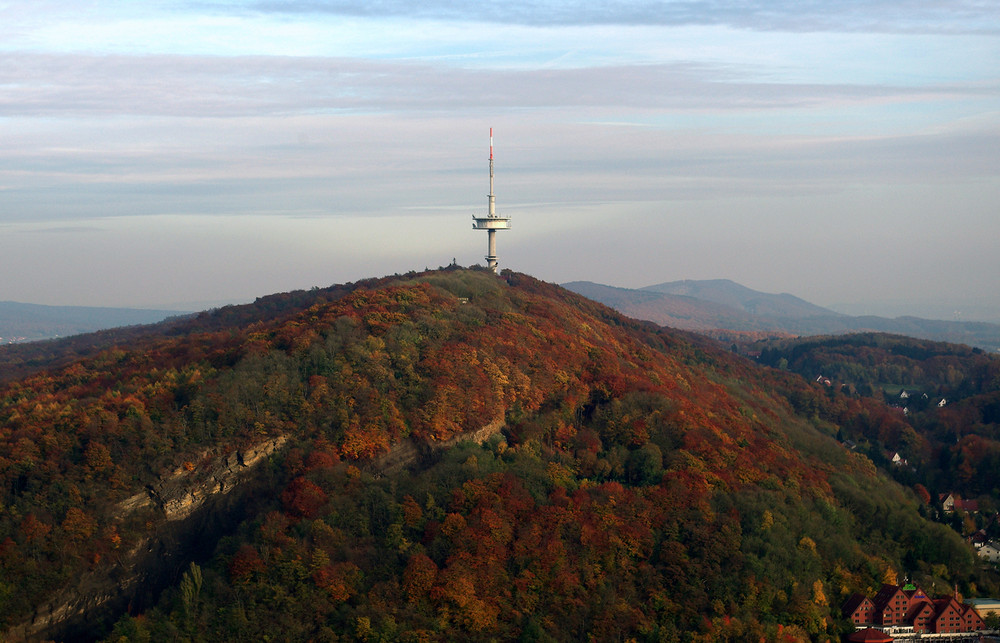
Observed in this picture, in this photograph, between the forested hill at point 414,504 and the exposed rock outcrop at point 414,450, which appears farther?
the exposed rock outcrop at point 414,450

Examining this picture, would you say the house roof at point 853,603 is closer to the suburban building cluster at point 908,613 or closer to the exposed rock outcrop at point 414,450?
the suburban building cluster at point 908,613

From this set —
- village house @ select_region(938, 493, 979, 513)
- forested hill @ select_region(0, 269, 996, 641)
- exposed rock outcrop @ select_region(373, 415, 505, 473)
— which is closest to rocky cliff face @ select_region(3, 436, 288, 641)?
forested hill @ select_region(0, 269, 996, 641)

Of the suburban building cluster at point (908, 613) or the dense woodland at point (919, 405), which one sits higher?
the suburban building cluster at point (908, 613)

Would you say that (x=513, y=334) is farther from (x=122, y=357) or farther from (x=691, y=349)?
(x=691, y=349)

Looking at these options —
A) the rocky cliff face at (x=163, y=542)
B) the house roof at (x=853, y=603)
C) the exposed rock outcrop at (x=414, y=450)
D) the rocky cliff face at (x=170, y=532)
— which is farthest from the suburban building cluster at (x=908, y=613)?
the rocky cliff face at (x=163, y=542)

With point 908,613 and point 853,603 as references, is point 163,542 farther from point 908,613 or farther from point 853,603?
point 908,613

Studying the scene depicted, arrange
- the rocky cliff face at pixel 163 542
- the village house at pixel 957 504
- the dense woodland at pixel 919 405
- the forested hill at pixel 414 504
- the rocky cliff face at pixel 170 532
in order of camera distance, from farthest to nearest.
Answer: the dense woodland at pixel 919 405, the village house at pixel 957 504, the rocky cliff face at pixel 170 532, the rocky cliff face at pixel 163 542, the forested hill at pixel 414 504

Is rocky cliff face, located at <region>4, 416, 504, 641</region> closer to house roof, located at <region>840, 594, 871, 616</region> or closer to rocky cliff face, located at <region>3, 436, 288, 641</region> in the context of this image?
rocky cliff face, located at <region>3, 436, 288, 641</region>
